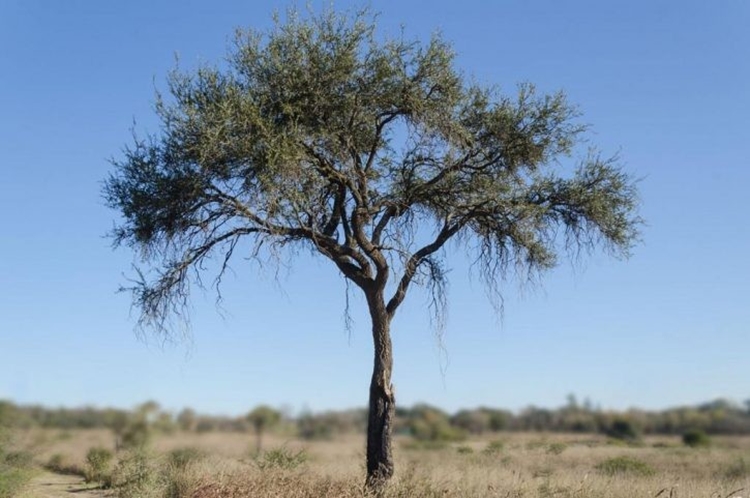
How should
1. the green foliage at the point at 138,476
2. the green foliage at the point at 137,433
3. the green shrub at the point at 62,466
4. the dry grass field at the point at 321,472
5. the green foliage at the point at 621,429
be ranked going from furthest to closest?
the green shrub at the point at 62,466, the green foliage at the point at 137,433, the green foliage at the point at 138,476, the green foliage at the point at 621,429, the dry grass field at the point at 321,472

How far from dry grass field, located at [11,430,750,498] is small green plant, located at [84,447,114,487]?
25 cm

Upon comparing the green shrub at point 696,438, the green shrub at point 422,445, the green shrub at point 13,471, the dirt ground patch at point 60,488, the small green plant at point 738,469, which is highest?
the green shrub at point 696,438

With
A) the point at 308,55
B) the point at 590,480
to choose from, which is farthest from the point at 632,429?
the point at 308,55

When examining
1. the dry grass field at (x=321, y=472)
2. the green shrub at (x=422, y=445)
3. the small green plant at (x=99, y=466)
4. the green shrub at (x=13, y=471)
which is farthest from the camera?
the small green plant at (x=99, y=466)

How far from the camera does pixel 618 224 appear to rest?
15.9 m

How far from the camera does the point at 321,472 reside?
47.3ft

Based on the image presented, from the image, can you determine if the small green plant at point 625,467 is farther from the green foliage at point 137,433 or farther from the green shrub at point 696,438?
the green foliage at point 137,433

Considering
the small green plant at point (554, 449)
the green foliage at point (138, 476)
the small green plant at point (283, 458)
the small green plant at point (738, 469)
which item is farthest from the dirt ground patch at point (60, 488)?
the small green plant at point (738, 469)

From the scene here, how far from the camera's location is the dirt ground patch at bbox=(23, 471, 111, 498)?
1548cm

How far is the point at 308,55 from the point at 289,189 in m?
2.74

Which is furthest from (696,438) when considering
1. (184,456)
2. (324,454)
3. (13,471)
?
(13,471)

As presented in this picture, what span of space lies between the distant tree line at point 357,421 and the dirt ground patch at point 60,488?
164 centimetres

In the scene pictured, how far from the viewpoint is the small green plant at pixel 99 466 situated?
16391mm

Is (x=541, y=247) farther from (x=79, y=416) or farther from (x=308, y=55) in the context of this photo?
(x=79, y=416)
